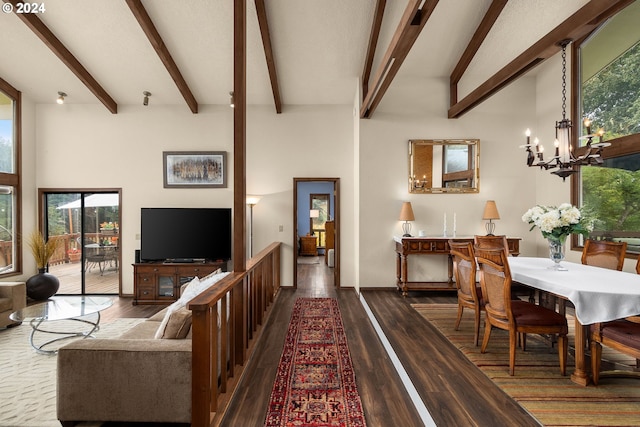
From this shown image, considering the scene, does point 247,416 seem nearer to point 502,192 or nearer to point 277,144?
point 277,144

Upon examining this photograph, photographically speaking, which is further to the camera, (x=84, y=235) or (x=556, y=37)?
(x=84, y=235)

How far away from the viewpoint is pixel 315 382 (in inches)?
107

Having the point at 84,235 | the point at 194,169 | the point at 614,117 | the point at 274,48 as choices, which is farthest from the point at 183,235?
the point at 614,117

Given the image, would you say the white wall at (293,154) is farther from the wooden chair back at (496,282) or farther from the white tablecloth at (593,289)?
the white tablecloth at (593,289)

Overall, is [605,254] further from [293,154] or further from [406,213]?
[293,154]

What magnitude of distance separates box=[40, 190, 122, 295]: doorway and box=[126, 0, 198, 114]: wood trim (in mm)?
2257

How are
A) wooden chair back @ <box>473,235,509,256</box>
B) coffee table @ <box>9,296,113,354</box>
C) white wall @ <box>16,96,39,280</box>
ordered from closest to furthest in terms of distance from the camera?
coffee table @ <box>9,296,113,354</box>, wooden chair back @ <box>473,235,509,256</box>, white wall @ <box>16,96,39,280</box>

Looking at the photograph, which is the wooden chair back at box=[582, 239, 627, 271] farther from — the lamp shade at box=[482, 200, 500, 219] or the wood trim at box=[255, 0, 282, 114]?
the wood trim at box=[255, 0, 282, 114]

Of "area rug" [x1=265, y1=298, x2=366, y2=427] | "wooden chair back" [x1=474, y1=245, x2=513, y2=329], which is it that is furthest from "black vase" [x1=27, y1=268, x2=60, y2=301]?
"wooden chair back" [x1=474, y1=245, x2=513, y2=329]

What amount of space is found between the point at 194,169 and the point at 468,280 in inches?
197

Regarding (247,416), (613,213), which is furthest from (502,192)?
(247,416)

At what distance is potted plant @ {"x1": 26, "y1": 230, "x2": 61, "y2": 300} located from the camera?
537 centimetres

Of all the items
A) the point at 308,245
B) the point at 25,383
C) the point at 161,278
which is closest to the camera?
the point at 25,383

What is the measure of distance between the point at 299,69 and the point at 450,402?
4838mm
